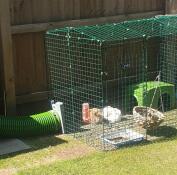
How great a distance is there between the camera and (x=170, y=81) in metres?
8.70

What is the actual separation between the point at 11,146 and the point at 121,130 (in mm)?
1610

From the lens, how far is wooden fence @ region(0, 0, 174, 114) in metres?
7.12

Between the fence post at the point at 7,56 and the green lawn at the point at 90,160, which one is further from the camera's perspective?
the fence post at the point at 7,56

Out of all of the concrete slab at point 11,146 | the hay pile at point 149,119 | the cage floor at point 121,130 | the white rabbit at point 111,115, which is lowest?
the concrete slab at point 11,146

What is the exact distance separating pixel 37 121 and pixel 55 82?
1015 mm

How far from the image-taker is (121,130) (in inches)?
275

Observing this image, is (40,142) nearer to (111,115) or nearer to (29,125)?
(29,125)

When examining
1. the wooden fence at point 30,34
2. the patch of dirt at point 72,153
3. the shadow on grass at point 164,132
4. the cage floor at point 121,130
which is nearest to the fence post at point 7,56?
the wooden fence at point 30,34

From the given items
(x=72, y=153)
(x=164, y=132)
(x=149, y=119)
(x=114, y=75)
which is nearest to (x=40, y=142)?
(x=72, y=153)

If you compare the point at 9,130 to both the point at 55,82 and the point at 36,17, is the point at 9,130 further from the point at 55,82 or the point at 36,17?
the point at 36,17

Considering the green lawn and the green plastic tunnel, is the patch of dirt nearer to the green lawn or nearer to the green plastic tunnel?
the green lawn

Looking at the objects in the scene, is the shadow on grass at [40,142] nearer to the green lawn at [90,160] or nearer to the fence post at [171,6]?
the green lawn at [90,160]

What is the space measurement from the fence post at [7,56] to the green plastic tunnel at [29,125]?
0.44 metres

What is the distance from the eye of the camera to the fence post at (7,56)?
699 cm
